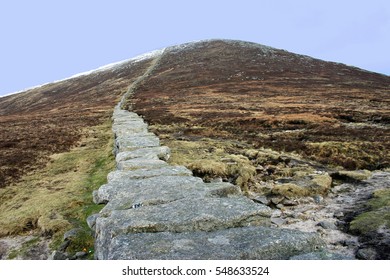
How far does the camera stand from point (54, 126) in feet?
115

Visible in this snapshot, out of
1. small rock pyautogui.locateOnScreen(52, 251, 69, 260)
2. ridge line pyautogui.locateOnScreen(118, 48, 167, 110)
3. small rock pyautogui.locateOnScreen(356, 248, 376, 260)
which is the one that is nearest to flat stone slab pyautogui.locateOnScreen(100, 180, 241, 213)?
small rock pyautogui.locateOnScreen(52, 251, 69, 260)

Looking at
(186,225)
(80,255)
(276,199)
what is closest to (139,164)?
(80,255)

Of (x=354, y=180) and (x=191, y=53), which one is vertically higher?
(x=191, y=53)

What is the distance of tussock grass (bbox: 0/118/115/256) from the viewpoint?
39.1 ft

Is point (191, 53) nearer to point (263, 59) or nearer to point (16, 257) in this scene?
point (263, 59)

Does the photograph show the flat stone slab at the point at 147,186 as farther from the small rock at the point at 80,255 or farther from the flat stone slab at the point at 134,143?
the flat stone slab at the point at 134,143

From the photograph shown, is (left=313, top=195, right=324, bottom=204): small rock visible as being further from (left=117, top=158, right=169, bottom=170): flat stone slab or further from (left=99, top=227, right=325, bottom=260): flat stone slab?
(left=99, top=227, right=325, bottom=260): flat stone slab

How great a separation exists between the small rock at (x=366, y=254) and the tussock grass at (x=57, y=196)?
7.05 meters

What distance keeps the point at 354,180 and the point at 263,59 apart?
87648mm

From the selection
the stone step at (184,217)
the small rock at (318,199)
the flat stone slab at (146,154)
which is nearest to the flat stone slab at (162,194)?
the stone step at (184,217)

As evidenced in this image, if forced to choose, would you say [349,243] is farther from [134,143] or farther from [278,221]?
[134,143]

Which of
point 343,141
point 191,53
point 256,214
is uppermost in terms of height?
point 191,53

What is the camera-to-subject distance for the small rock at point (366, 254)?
789 centimetres
